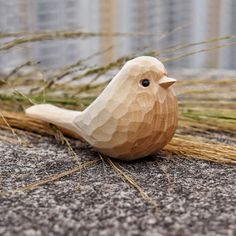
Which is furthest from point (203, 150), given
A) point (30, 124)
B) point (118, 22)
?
point (118, 22)

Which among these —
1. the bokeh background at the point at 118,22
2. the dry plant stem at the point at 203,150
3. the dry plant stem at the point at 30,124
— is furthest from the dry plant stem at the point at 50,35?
the bokeh background at the point at 118,22

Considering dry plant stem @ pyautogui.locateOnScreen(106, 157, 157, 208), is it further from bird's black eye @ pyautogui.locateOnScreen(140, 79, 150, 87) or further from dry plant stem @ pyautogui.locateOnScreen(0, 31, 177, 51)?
dry plant stem @ pyautogui.locateOnScreen(0, 31, 177, 51)

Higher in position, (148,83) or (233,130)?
(148,83)

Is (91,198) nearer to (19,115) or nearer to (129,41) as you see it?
(19,115)

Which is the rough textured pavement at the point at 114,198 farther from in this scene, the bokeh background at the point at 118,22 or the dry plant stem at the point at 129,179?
the bokeh background at the point at 118,22

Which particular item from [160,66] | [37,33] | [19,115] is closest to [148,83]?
[160,66]

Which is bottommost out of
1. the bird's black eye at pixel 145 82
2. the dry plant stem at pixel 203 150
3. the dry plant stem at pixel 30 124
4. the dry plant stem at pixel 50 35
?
the dry plant stem at pixel 203 150

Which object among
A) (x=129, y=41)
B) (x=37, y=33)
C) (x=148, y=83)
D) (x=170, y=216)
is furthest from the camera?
(x=129, y=41)
